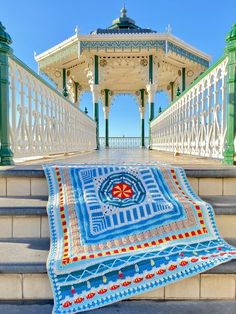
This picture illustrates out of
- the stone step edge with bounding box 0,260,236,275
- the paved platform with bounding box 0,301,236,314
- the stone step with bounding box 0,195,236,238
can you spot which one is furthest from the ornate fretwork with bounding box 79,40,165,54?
the paved platform with bounding box 0,301,236,314

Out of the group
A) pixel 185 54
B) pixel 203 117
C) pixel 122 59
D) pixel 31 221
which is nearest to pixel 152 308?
pixel 31 221

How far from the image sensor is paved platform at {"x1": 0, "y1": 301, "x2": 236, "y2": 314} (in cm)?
103

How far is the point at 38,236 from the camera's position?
58.0 inches

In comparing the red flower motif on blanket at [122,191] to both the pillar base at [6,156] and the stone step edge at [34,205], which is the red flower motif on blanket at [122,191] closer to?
the stone step edge at [34,205]

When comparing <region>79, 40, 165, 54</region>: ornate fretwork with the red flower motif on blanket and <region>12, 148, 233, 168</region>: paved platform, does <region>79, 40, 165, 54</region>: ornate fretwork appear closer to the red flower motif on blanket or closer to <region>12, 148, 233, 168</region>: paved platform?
<region>12, 148, 233, 168</region>: paved platform

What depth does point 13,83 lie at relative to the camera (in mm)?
2291

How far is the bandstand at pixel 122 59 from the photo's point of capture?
8930mm

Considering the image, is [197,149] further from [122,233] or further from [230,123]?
[122,233]

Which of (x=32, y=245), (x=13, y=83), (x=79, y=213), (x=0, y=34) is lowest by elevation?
(x=32, y=245)

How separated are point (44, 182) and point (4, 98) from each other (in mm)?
880

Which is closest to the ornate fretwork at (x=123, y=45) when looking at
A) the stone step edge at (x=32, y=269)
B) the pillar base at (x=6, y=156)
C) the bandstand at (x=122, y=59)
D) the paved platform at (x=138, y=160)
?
the bandstand at (x=122, y=59)

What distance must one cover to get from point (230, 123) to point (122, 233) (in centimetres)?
144

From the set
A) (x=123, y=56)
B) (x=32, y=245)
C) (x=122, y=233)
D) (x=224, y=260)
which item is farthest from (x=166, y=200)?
(x=123, y=56)

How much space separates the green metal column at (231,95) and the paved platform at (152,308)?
52.8 inches
